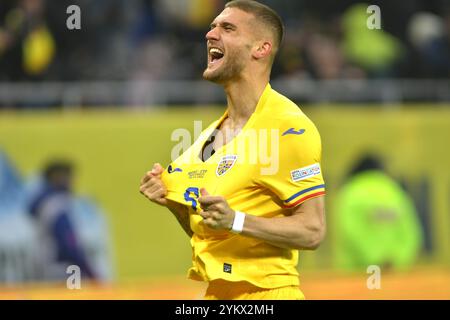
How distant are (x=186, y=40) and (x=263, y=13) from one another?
8926 mm

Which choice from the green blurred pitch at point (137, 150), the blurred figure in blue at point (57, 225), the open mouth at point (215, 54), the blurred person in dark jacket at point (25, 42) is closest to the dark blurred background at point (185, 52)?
the blurred person in dark jacket at point (25, 42)

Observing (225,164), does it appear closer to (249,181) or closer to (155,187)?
(249,181)

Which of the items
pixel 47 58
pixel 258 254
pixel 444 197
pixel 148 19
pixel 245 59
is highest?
pixel 148 19

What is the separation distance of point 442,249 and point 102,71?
5.62 metres

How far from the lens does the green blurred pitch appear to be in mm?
13711

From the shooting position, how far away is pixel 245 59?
6.22 metres

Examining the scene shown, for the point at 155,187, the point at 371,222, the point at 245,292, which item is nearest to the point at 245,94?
the point at 155,187

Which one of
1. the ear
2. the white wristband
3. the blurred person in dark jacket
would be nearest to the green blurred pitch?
the blurred person in dark jacket

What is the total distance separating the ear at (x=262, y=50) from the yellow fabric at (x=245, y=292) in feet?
4.30

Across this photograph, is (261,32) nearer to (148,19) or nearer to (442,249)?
(148,19)

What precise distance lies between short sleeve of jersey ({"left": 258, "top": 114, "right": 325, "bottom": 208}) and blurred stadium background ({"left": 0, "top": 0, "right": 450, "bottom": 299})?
6.28 meters
